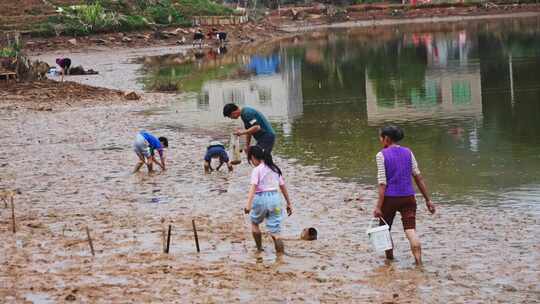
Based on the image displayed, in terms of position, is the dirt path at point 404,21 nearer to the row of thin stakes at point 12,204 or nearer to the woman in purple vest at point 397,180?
the row of thin stakes at point 12,204

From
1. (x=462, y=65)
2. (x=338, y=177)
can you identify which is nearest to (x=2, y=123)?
(x=338, y=177)

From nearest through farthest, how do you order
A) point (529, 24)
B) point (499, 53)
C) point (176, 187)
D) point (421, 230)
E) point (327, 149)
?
point (421, 230), point (176, 187), point (327, 149), point (499, 53), point (529, 24)

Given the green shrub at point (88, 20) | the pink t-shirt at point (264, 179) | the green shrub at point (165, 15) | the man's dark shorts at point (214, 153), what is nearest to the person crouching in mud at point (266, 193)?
the pink t-shirt at point (264, 179)

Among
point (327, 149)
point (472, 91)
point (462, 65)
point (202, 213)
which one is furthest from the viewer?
point (462, 65)

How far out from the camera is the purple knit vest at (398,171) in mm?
10258

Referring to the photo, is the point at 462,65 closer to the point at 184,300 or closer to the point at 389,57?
the point at 389,57

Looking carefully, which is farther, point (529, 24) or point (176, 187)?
point (529, 24)

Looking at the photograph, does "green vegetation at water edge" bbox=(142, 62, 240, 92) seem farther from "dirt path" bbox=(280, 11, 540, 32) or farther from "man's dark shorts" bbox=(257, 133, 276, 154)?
"dirt path" bbox=(280, 11, 540, 32)

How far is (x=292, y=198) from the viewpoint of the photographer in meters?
14.7

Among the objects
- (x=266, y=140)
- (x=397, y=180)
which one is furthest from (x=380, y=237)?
(x=266, y=140)

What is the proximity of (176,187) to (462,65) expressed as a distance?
27.1m

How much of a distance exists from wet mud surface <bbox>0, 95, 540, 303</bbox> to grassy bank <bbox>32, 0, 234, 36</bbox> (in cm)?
5391

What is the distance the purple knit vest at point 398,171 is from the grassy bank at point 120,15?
203ft

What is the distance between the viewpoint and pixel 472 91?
1150 inches
